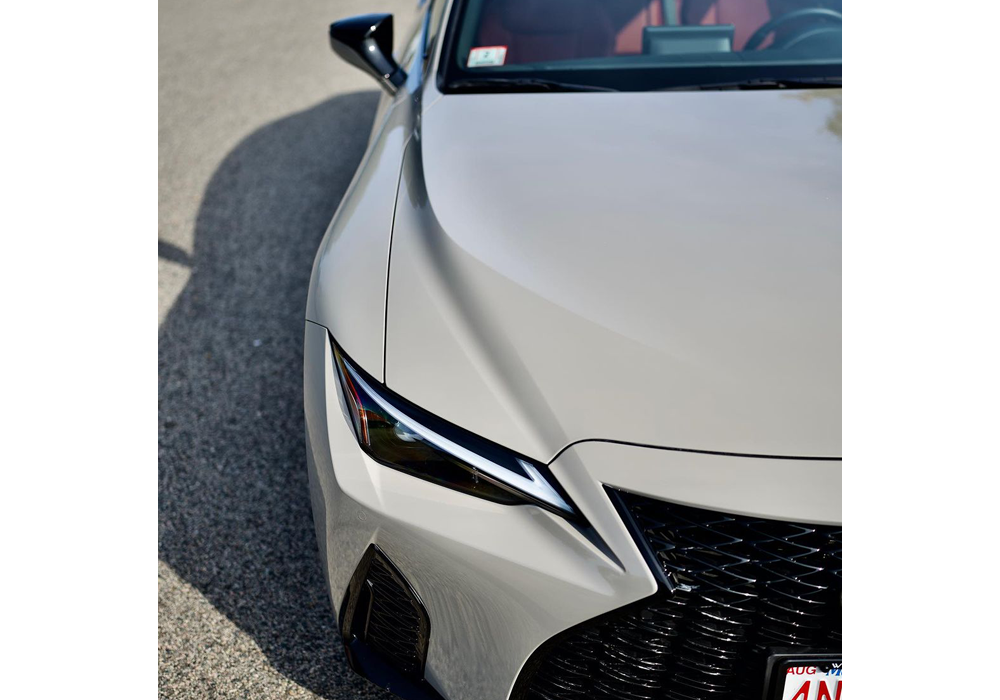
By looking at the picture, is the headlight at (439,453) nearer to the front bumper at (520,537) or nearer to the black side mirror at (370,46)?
the front bumper at (520,537)

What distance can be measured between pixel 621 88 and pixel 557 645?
1355 mm

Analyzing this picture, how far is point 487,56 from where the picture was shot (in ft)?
7.13

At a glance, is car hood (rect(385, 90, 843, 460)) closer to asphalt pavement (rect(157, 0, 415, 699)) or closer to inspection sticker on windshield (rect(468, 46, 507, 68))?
inspection sticker on windshield (rect(468, 46, 507, 68))

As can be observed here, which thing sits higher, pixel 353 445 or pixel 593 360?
pixel 593 360

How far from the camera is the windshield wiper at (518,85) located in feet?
6.62

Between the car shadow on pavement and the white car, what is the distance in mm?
470

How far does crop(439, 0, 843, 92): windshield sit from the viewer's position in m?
2.03

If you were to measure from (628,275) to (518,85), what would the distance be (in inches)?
32.7

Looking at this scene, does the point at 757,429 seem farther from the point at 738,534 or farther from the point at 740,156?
the point at 740,156

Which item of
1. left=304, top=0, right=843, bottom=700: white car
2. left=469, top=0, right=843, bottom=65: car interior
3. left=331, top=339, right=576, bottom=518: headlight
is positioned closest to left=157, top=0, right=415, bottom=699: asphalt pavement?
left=304, top=0, right=843, bottom=700: white car

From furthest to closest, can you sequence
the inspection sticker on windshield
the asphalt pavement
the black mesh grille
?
the inspection sticker on windshield → the asphalt pavement → the black mesh grille
